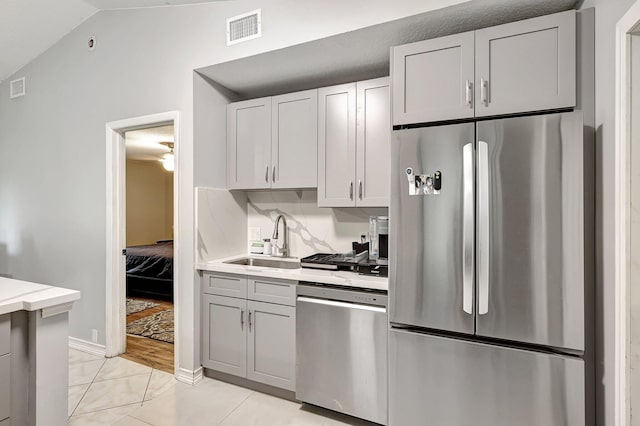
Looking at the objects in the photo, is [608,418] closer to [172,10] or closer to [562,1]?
[562,1]

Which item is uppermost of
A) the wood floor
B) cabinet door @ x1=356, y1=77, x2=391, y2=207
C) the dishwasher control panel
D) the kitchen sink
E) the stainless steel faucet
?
cabinet door @ x1=356, y1=77, x2=391, y2=207

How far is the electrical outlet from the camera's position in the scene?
10.6ft

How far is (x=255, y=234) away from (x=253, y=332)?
1.00 m

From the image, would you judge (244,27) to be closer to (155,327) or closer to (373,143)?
(373,143)

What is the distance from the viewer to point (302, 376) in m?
2.28

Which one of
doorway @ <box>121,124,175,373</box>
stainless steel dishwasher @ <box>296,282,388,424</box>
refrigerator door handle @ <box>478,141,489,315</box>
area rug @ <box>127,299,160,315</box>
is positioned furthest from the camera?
area rug @ <box>127,299,160,315</box>

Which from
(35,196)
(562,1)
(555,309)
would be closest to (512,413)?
(555,309)

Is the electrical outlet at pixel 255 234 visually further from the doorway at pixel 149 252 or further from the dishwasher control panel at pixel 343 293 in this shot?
the doorway at pixel 149 252

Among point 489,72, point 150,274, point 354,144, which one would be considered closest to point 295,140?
point 354,144

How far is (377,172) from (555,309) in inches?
50.9

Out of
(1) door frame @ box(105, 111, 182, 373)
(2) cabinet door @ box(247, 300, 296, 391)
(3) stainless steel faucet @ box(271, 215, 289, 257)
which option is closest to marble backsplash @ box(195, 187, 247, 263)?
(3) stainless steel faucet @ box(271, 215, 289, 257)

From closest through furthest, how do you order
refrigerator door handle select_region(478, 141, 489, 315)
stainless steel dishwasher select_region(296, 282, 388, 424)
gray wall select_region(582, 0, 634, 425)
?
gray wall select_region(582, 0, 634, 425)
refrigerator door handle select_region(478, 141, 489, 315)
stainless steel dishwasher select_region(296, 282, 388, 424)

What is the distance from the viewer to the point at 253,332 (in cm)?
249

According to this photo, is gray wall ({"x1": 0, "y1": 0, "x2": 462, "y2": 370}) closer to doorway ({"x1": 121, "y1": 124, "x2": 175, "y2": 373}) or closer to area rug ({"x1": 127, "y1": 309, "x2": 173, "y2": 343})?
doorway ({"x1": 121, "y1": 124, "x2": 175, "y2": 373})
